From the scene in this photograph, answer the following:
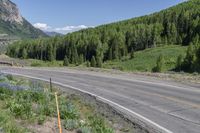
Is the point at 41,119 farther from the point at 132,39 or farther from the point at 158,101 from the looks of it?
the point at 132,39

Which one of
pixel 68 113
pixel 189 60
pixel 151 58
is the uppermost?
pixel 151 58

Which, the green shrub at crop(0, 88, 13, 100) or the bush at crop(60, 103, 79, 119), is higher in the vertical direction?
the green shrub at crop(0, 88, 13, 100)

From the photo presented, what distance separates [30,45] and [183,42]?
8487cm

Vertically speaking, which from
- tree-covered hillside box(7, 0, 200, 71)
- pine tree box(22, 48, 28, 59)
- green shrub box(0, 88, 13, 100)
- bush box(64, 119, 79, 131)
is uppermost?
tree-covered hillside box(7, 0, 200, 71)

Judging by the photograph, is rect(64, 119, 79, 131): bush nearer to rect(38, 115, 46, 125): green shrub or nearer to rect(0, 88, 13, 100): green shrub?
rect(38, 115, 46, 125): green shrub

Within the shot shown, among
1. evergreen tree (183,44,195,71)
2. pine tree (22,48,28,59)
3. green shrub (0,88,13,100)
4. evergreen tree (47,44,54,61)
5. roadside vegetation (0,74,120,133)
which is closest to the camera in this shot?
roadside vegetation (0,74,120,133)

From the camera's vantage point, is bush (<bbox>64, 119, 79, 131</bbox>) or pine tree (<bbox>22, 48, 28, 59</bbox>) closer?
bush (<bbox>64, 119, 79, 131</bbox>)

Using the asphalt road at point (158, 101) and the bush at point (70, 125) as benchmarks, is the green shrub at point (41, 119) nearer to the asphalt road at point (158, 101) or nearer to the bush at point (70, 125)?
the bush at point (70, 125)

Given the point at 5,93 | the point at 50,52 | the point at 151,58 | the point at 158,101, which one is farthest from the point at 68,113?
the point at 50,52

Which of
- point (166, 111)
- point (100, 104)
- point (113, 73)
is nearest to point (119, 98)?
point (100, 104)

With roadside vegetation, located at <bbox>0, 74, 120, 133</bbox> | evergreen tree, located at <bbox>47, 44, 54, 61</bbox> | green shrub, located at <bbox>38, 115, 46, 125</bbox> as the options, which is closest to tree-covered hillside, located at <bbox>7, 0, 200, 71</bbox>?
evergreen tree, located at <bbox>47, 44, 54, 61</bbox>

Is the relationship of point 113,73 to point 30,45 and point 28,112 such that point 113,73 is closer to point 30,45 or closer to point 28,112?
point 28,112

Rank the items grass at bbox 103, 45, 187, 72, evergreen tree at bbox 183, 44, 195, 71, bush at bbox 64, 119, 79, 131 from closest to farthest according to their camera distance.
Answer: bush at bbox 64, 119, 79, 131 < evergreen tree at bbox 183, 44, 195, 71 < grass at bbox 103, 45, 187, 72

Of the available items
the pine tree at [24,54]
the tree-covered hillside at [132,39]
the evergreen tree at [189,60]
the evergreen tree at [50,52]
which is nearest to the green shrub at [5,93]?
the evergreen tree at [189,60]
